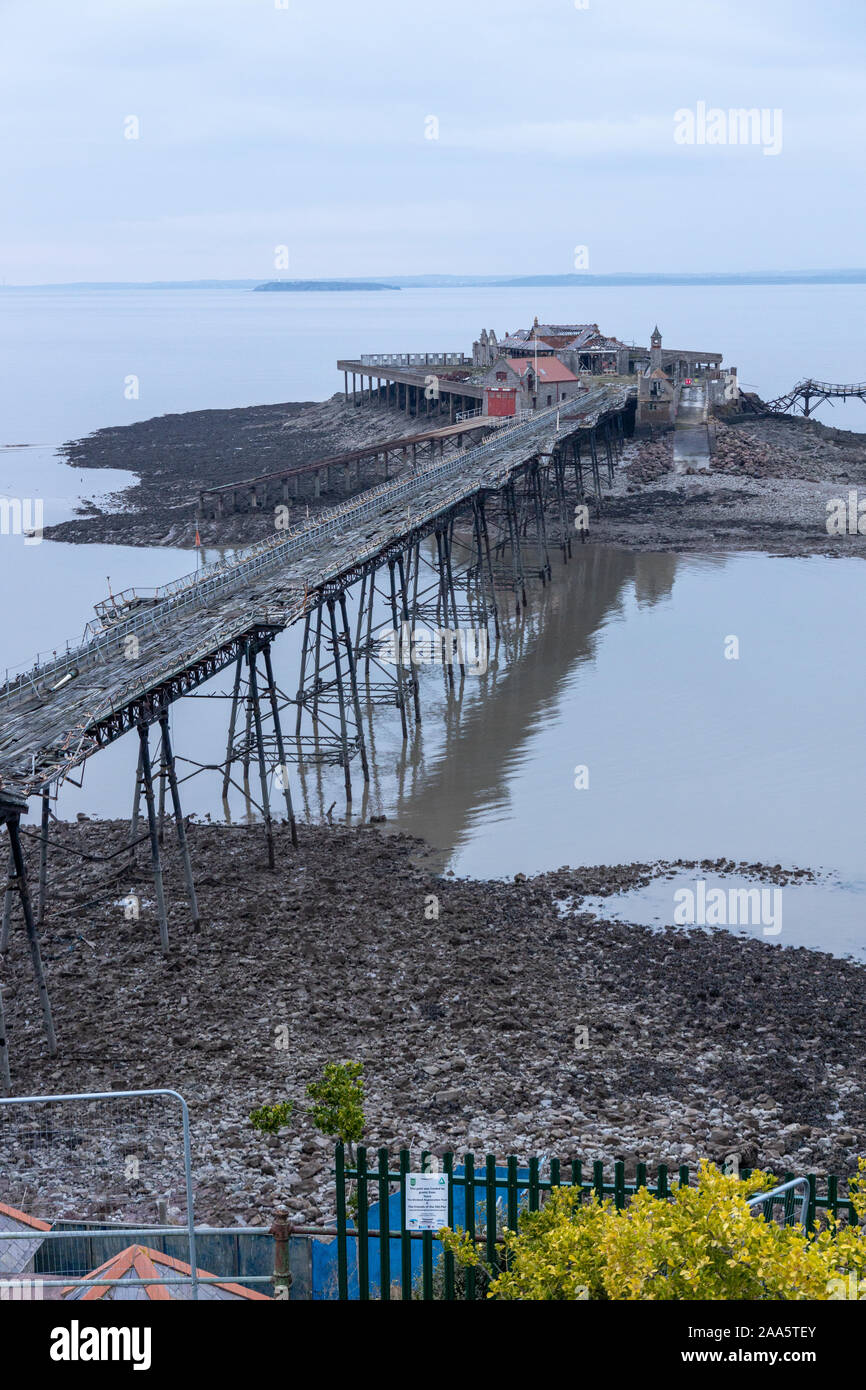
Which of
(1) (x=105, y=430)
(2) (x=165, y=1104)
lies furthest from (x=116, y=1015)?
(1) (x=105, y=430)

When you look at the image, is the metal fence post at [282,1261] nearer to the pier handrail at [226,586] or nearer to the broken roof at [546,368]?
the pier handrail at [226,586]

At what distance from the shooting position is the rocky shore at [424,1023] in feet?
60.8

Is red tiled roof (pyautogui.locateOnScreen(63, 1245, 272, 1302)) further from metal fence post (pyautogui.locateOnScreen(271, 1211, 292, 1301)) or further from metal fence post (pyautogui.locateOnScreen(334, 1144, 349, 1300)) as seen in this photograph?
metal fence post (pyautogui.locateOnScreen(334, 1144, 349, 1300))

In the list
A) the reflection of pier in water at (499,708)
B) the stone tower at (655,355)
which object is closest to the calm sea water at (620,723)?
the reflection of pier in water at (499,708)

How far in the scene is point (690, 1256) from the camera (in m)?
7.87

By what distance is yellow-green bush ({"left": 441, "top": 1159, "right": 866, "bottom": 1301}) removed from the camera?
769 cm

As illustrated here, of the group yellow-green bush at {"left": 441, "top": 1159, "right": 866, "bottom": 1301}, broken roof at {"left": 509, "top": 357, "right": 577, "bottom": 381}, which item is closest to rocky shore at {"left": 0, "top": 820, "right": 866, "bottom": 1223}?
yellow-green bush at {"left": 441, "top": 1159, "right": 866, "bottom": 1301}

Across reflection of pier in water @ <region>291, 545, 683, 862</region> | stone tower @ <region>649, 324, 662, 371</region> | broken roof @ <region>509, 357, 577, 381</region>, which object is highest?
stone tower @ <region>649, 324, 662, 371</region>

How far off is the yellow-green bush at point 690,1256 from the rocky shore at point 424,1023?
352 inches

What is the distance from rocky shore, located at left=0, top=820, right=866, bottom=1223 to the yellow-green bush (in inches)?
352

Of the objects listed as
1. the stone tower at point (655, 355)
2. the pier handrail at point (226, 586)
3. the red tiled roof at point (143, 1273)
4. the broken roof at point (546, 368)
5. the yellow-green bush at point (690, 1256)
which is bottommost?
the red tiled roof at point (143, 1273)

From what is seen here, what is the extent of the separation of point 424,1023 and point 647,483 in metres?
59.6

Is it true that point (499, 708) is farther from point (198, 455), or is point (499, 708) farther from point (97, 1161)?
point (198, 455)

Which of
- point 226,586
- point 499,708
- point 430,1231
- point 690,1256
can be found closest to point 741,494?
point 499,708
